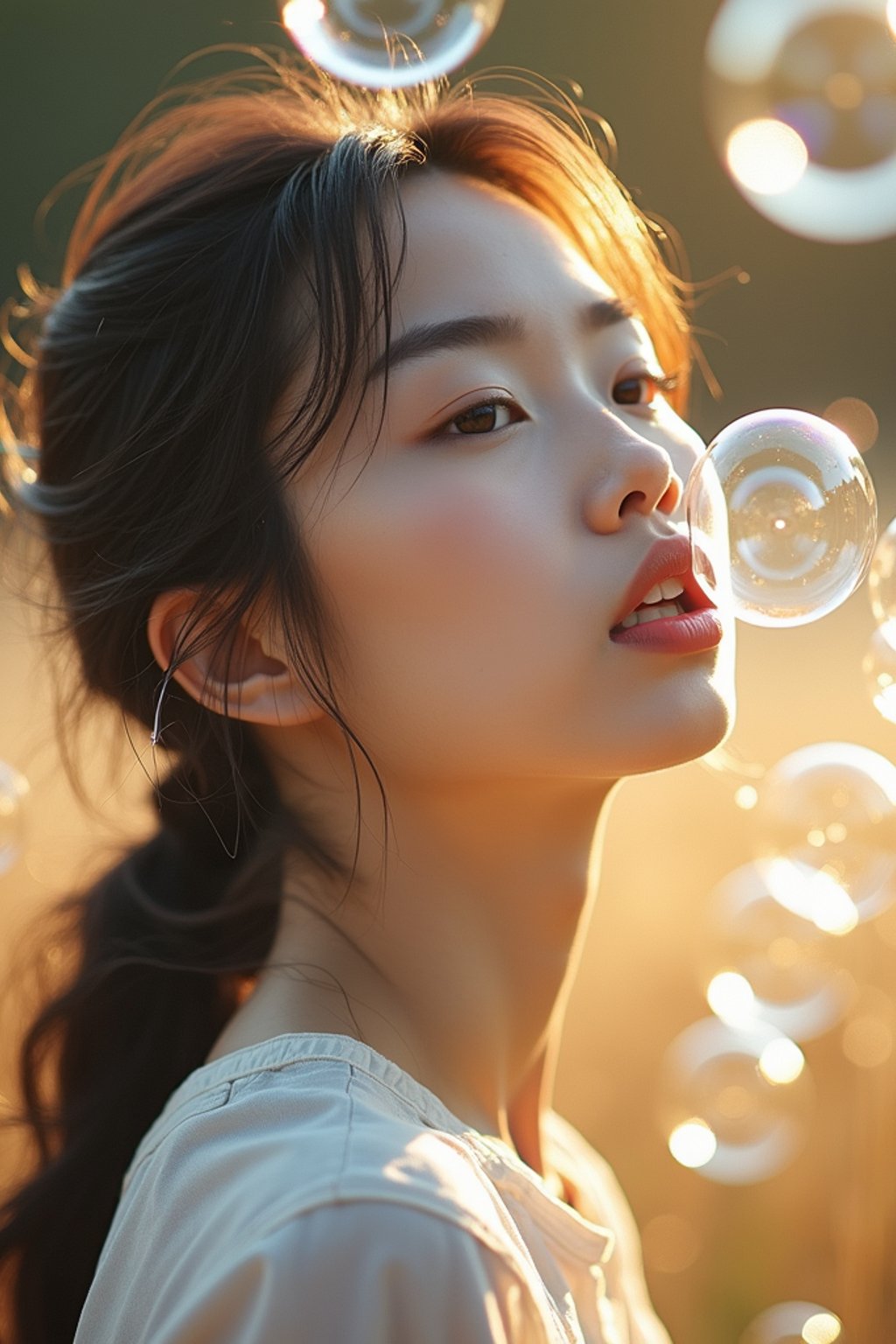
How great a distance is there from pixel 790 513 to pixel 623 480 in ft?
0.77

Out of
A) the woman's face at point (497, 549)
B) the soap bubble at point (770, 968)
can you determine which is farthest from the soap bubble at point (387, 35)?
the soap bubble at point (770, 968)

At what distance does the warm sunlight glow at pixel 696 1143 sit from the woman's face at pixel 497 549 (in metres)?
1.08

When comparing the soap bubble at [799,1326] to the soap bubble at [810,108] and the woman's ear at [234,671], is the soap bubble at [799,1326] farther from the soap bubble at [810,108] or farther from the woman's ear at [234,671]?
the soap bubble at [810,108]

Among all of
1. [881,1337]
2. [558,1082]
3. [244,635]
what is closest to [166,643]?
[244,635]

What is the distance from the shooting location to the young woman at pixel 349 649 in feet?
3.92

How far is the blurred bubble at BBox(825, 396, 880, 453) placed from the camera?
5785 mm

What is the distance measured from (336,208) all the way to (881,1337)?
186cm

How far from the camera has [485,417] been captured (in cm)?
125

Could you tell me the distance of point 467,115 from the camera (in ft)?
4.83

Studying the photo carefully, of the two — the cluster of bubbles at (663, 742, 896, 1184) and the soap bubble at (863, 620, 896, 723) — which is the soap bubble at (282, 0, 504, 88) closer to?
the soap bubble at (863, 620, 896, 723)

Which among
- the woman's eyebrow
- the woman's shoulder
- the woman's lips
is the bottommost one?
the woman's shoulder

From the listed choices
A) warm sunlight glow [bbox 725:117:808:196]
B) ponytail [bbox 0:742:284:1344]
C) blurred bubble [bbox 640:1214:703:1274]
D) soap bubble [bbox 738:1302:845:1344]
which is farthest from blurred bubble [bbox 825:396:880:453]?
ponytail [bbox 0:742:284:1344]

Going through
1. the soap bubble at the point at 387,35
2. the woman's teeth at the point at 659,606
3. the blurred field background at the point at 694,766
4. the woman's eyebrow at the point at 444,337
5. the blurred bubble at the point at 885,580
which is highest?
the soap bubble at the point at 387,35

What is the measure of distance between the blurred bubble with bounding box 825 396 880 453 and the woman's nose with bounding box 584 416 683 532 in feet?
15.7
